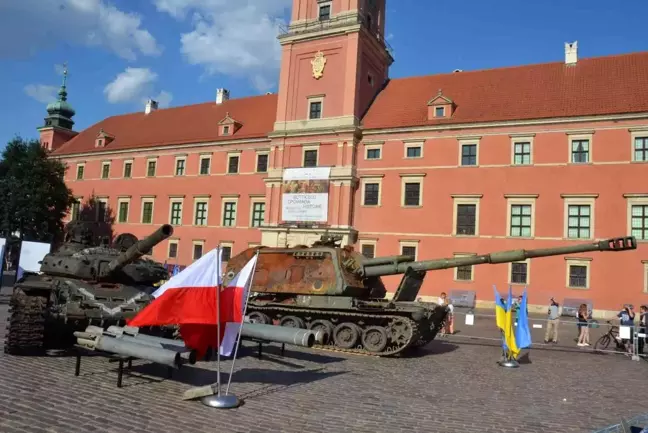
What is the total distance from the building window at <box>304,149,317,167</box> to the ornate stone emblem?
16.2ft

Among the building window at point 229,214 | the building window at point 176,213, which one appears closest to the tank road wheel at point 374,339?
the building window at point 229,214

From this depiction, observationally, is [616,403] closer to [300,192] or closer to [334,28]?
[300,192]

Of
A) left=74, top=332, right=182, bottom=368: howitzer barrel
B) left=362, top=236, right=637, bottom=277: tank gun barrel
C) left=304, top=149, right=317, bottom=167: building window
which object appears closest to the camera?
left=74, top=332, right=182, bottom=368: howitzer barrel

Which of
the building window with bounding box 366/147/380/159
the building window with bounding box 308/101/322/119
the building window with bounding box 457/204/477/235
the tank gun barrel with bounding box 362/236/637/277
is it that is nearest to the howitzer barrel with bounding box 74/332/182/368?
the tank gun barrel with bounding box 362/236/637/277

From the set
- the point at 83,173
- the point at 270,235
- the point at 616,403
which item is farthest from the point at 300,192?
the point at 616,403

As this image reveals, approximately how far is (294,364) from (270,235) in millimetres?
23583

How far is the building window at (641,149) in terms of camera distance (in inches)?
1049

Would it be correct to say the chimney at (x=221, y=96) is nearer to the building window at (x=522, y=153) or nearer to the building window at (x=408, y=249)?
the building window at (x=408, y=249)

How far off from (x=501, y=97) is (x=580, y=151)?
5949 mm

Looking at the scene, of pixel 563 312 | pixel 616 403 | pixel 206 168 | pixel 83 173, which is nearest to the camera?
pixel 616 403

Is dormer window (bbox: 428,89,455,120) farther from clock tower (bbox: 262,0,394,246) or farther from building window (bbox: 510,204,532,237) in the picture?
building window (bbox: 510,204,532,237)

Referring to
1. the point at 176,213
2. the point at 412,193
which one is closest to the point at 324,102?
the point at 412,193

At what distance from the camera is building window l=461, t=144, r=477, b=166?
3039 centimetres

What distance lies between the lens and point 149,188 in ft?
140
